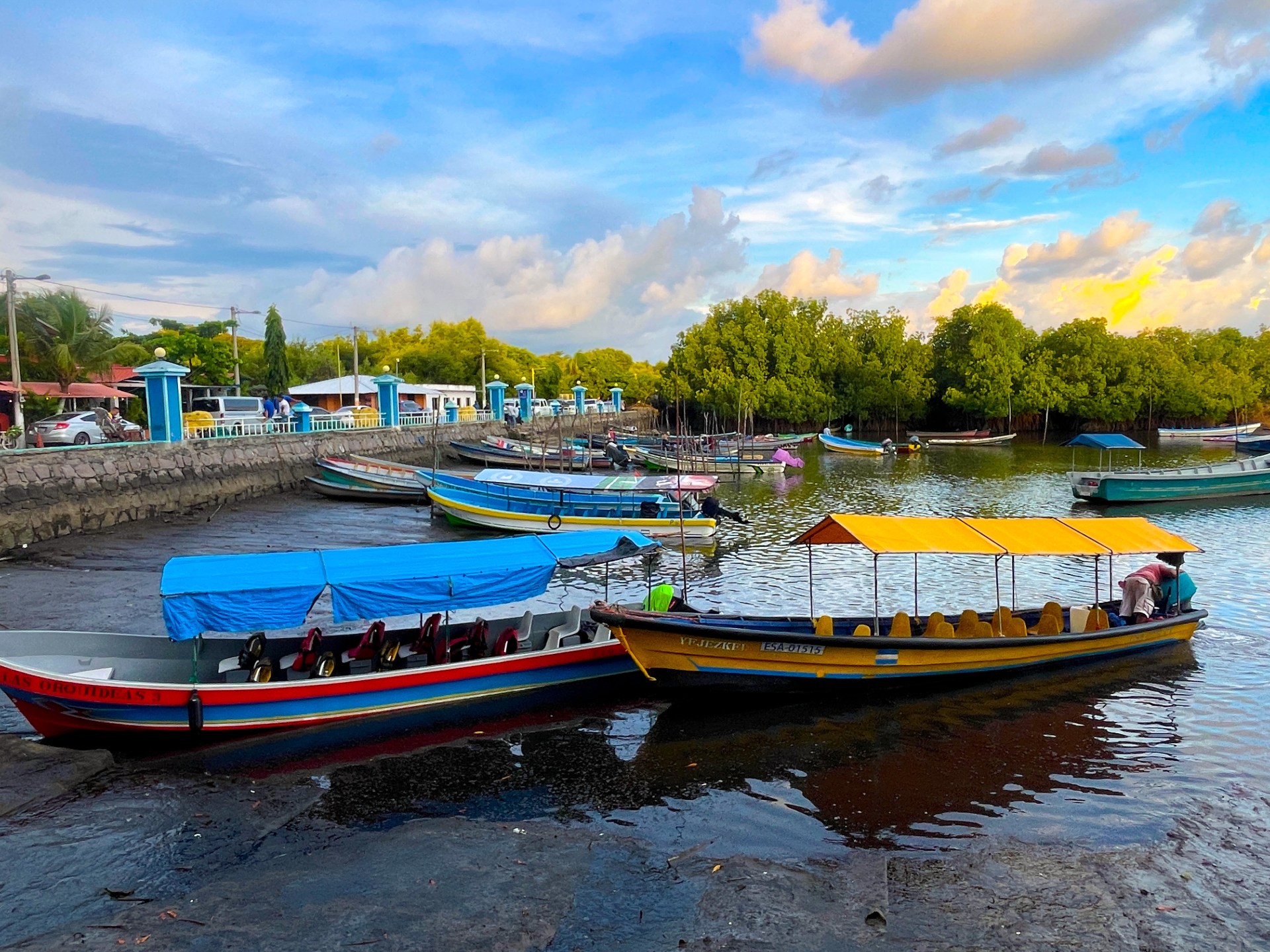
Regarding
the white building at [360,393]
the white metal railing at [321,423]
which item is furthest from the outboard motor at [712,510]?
the white building at [360,393]

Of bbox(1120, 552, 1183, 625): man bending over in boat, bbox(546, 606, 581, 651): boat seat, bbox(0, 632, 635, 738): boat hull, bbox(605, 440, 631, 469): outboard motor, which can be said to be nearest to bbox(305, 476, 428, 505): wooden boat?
bbox(605, 440, 631, 469): outboard motor

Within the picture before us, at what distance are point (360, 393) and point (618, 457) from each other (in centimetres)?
2173

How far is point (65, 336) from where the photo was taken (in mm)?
36844

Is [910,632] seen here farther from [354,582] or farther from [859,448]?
[859,448]

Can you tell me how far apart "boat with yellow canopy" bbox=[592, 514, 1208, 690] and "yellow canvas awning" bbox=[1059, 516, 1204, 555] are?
1.0 inches

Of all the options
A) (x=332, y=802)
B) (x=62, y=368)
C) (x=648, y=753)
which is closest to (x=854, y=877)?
(x=648, y=753)

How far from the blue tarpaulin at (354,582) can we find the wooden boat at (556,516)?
10.8 metres

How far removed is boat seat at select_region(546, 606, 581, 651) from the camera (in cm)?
1129

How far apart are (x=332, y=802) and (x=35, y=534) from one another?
17259 millimetres

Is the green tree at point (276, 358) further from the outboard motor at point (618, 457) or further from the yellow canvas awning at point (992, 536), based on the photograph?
the yellow canvas awning at point (992, 536)

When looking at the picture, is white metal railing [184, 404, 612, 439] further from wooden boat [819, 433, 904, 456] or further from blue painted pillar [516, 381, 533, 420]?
wooden boat [819, 433, 904, 456]

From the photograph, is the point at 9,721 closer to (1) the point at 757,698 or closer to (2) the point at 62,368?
(1) the point at 757,698

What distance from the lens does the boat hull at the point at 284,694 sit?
8852 millimetres

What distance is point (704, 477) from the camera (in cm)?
2497
